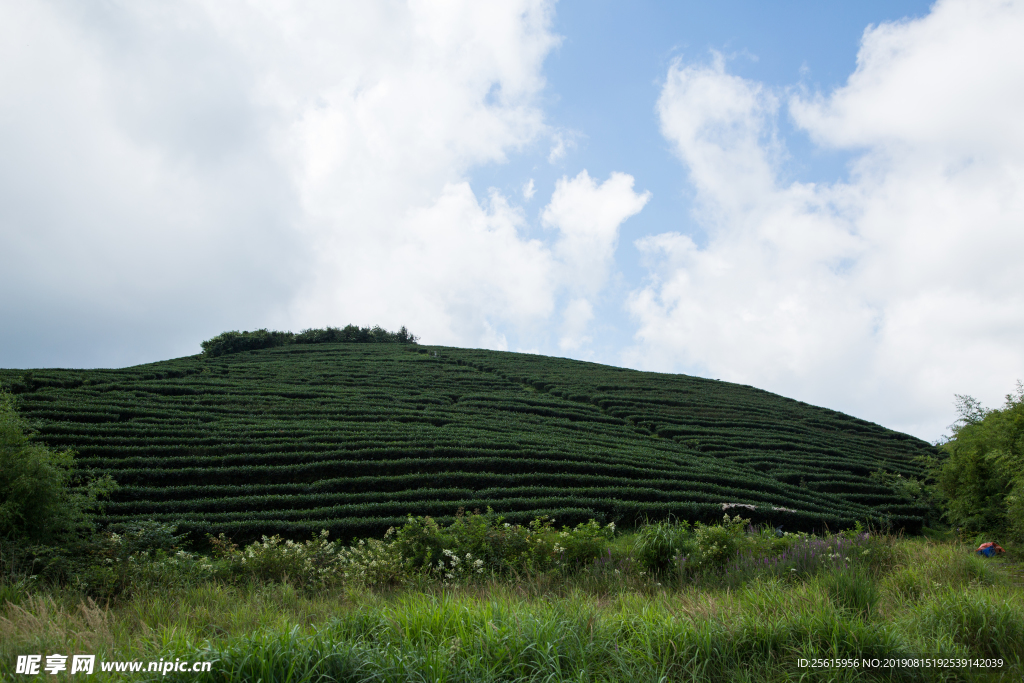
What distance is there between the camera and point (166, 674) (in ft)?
11.7

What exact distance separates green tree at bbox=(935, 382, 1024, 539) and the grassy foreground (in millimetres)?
10868

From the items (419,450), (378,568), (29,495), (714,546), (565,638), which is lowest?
(378,568)

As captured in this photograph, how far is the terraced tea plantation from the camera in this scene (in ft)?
52.7

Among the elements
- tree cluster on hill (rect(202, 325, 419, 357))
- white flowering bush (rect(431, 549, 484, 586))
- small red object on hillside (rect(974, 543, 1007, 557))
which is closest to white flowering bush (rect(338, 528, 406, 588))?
white flowering bush (rect(431, 549, 484, 586))

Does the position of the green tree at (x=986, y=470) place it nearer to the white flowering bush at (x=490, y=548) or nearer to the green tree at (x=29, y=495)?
the white flowering bush at (x=490, y=548)

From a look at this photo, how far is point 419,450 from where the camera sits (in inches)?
781

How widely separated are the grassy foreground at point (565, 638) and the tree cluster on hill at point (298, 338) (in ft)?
148

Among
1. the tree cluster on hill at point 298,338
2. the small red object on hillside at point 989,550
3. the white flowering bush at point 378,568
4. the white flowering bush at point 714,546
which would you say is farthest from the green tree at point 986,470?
the tree cluster on hill at point 298,338

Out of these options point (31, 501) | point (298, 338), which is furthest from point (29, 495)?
point (298, 338)

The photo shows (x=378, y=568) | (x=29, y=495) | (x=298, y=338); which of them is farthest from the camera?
(x=298, y=338)

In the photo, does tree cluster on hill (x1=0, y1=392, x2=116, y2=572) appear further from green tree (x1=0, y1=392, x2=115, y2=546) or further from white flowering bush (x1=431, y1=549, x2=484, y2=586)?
white flowering bush (x1=431, y1=549, x2=484, y2=586)

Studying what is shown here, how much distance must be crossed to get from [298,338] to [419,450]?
36.8 metres

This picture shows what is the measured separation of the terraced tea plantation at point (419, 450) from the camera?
16.1m

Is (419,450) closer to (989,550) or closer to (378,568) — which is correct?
(378,568)
